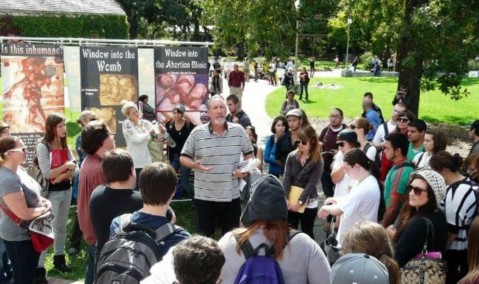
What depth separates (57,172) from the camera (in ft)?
20.6

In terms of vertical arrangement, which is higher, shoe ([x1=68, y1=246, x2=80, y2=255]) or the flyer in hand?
the flyer in hand

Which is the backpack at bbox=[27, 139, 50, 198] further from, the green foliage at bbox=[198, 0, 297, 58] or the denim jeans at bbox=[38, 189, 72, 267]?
the green foliage at bbox=[198, 0, 297, 58]

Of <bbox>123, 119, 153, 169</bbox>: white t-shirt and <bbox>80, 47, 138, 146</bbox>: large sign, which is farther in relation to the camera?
<bbox>80, 47, 138, 146</bbox>: large sign

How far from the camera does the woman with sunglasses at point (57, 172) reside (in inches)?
247

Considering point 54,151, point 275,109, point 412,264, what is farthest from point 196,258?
point 275,109

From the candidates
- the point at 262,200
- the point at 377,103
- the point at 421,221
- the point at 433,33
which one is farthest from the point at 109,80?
the point at 377,103

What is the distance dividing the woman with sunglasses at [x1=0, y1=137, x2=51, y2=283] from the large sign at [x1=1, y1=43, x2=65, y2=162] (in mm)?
4494

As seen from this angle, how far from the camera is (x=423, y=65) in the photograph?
13.1 m

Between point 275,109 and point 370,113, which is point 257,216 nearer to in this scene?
point 370,113

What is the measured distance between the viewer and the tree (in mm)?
9656

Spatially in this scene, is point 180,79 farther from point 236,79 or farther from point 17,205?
point 236,79

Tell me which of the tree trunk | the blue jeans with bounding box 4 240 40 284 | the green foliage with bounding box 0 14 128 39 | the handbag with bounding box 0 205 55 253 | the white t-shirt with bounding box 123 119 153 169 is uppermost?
the green foliage with bounding box 0 14 128 39

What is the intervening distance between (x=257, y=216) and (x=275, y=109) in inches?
770

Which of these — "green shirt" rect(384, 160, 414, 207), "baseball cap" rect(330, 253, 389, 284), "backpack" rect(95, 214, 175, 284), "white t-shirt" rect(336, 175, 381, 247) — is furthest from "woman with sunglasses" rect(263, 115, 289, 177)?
"baseball cap" rect(330, 253, 389, 284)
